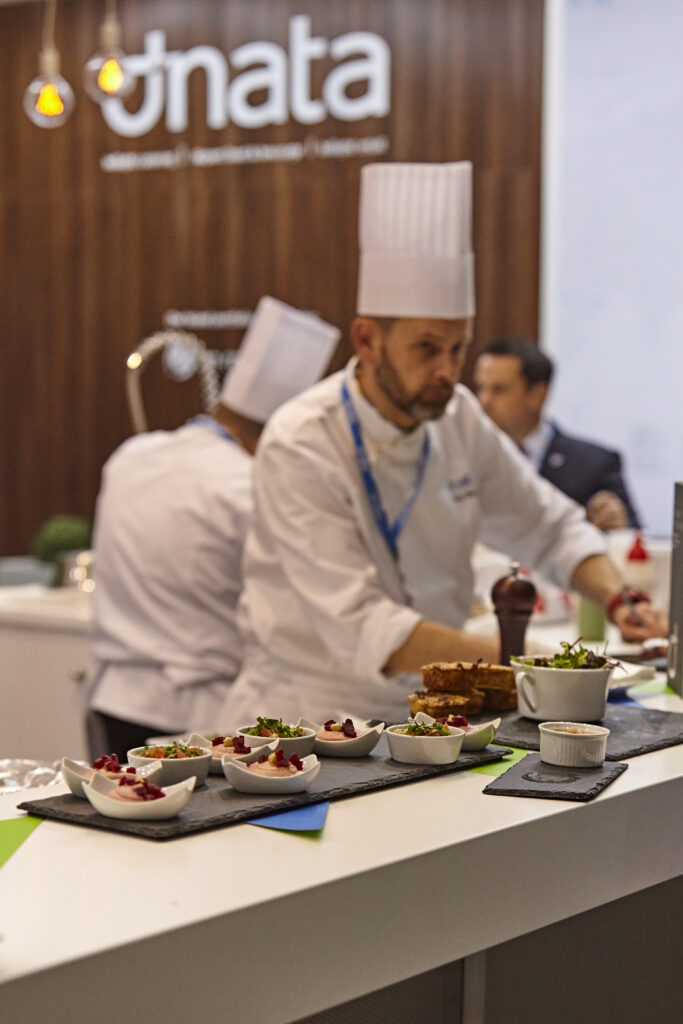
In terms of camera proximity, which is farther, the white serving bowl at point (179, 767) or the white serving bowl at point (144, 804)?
the white serving bowl at point (179, 767)

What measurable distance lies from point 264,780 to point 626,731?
1.79 ft

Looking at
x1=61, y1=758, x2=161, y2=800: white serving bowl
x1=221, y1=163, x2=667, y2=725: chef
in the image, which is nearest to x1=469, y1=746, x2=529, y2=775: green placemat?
x1=61, y1=758, x2=161, y2=800: white serving bowl

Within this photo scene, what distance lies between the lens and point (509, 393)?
432 cm

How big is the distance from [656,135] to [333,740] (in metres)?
3.93

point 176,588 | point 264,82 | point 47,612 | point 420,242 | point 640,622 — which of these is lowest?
point 47,612

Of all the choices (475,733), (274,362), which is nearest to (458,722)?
(475,733)

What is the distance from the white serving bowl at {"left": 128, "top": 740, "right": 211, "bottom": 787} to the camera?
49.2 inches

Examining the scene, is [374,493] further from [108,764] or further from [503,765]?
[108,764]

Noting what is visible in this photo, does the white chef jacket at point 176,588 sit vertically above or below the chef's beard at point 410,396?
below

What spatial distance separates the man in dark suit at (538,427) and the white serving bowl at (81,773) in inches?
120

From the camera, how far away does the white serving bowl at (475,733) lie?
1459 mm

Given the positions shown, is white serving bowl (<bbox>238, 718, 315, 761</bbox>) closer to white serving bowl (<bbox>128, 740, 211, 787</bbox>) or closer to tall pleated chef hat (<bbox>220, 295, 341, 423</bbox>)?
white serving bowl (<bbox>128, 740, 211, 787</bbox>)

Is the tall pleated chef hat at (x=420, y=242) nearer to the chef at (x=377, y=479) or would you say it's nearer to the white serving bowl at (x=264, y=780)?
the chef at (x=377, y=479)

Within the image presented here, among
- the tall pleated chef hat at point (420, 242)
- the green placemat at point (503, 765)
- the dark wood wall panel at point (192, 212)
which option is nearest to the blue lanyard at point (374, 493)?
the tall pleated chef hat at point (420, 242)
